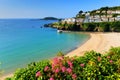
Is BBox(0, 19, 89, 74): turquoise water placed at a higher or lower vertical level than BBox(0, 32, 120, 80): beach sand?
lower

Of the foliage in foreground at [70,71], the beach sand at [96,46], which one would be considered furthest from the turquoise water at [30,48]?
the foliage in foreground at [70,71]

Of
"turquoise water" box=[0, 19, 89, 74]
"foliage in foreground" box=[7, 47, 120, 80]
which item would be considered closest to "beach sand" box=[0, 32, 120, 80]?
"turquoise water" box=[0, 19, 89, 74]

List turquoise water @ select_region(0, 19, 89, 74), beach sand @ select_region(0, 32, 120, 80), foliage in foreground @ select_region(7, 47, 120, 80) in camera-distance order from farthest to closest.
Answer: beach sand @ select_region(0, 32, 120, 80) → turquoise water @ select_region(0, 19, 89, 74) → foliage in foreground @ select_region(7, 47, 120, 80)

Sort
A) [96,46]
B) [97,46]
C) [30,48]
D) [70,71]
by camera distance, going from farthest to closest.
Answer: [30,48] < [96,46] < [97,46] < [70,71]

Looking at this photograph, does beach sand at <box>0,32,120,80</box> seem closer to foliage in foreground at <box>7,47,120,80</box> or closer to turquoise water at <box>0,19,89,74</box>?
turquoise water at <box>0,19,89,74</box>

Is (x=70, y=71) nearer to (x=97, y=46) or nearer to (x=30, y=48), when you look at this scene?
(x=97, y=46)

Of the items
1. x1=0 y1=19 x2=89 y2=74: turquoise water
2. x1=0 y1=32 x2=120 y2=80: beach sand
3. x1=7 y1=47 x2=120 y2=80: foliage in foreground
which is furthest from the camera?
x1=0 y1=32 x2=120 y2=80: beach sand

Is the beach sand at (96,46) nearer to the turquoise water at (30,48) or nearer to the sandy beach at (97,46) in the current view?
the sandy beach at (97,46)

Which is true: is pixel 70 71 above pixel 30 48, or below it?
above

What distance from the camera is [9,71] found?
83.1 feet

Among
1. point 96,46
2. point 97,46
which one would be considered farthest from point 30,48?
point 97,46

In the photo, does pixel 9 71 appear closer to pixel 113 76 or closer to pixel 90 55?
pixel 90 55

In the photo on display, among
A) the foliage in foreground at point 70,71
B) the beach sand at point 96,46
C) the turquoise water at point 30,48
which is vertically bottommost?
the turquoise water at point 30,48

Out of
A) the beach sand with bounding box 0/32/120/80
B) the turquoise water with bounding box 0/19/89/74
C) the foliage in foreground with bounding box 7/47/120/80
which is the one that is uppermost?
the foliage in foreground with bounding box 7/47/120/80
